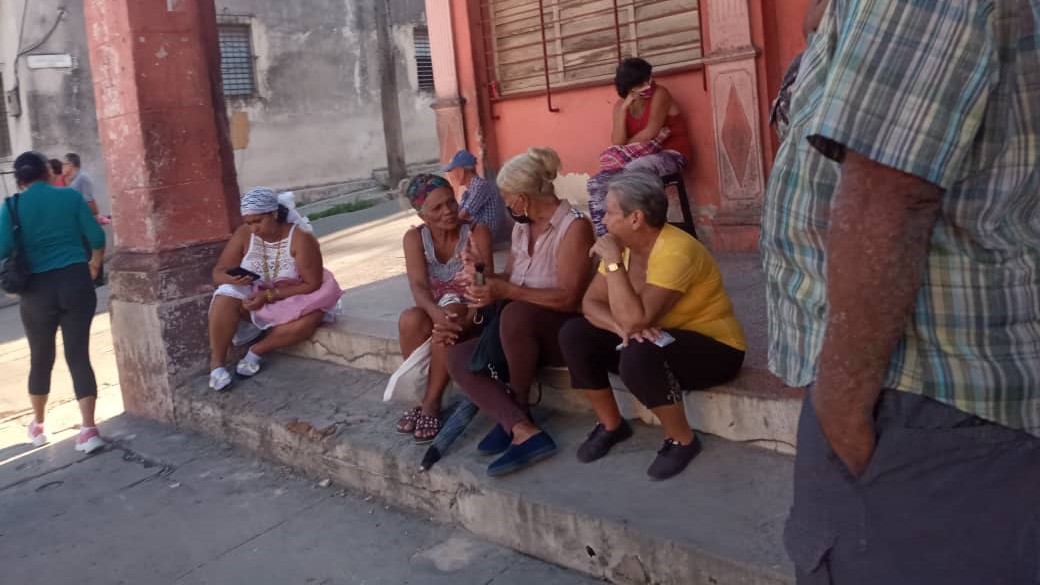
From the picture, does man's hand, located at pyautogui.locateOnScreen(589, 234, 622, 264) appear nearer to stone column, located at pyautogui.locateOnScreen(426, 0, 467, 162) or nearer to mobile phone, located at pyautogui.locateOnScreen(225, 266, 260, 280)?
mobile phone, located at pyautogui.locateOnScreen(225, 266, 260, 280)

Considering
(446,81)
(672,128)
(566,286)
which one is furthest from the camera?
(446,81)

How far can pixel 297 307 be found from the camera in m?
5.80

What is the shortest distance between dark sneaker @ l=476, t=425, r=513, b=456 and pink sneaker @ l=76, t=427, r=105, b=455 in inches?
112

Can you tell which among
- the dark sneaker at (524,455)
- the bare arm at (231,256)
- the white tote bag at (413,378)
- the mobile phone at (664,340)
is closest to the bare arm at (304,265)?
the bare arm at (231,256)

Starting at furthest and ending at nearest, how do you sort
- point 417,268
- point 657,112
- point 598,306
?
point 657,112, point 417,268, point 598,306

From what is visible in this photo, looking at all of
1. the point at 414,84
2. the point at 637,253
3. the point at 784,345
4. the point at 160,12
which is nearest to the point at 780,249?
the point at 784,345

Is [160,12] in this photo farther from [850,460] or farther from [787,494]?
[850,460]

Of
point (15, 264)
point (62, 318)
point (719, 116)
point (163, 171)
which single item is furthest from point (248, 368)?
point (719, 116)

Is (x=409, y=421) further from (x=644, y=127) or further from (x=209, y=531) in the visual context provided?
(x=644, y=127)

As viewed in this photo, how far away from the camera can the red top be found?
6.16 m

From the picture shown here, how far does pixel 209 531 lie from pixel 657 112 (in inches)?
140

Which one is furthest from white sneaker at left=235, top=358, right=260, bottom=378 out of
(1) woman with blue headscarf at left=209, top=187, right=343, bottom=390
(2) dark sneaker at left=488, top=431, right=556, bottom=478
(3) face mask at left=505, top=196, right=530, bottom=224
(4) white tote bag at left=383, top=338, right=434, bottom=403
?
(2) dark sneaker at left=488, top=431, right=556, bottom=478

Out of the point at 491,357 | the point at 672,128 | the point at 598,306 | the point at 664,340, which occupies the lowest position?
the point at 491,357

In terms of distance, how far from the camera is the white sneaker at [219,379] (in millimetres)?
5723
